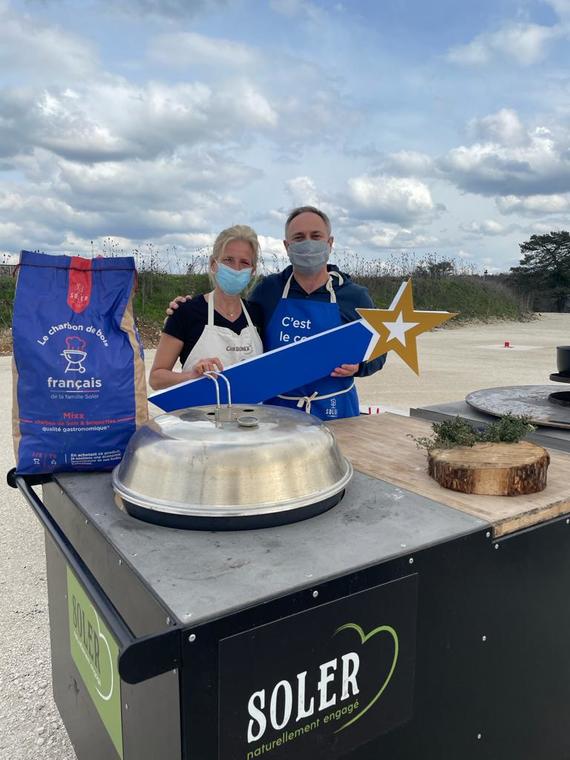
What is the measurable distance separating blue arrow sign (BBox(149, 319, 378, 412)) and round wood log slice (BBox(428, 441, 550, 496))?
0.78m

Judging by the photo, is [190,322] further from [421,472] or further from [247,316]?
[421,472]

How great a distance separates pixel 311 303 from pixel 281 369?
1.82ft

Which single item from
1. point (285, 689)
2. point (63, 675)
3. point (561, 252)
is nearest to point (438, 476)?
point (285, 689)

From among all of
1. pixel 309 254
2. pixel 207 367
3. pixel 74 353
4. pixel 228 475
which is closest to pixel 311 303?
pixel 309 254

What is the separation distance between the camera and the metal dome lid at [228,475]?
1.40 meters

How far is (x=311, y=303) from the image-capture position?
2850mm

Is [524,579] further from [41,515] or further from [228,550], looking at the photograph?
[41,515]

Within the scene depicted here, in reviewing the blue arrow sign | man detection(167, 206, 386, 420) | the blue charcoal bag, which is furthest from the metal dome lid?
man detection(167, 206, 386, 420)

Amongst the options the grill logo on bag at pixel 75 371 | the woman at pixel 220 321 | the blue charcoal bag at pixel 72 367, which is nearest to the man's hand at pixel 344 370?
the woman at pixel 220 321

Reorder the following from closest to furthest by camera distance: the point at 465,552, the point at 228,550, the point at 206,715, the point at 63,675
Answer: the point at 206,715
the point at 228,550
the point at 465,552
the point at 63,675

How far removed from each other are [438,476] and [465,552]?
343mm

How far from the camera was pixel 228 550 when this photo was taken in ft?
4.42

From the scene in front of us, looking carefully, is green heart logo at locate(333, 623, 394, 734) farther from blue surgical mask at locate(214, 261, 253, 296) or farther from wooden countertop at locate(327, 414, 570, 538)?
blue surgical mask at locate(214, 261, 253, 296)

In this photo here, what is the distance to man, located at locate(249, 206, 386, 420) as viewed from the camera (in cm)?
280
